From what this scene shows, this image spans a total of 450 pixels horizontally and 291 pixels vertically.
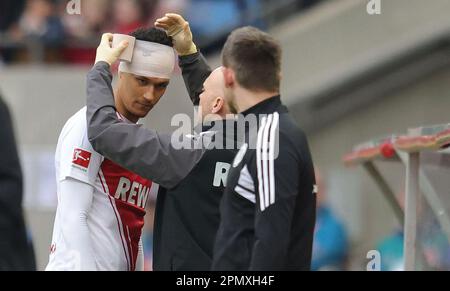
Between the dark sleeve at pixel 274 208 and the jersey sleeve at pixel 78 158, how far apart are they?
104cm

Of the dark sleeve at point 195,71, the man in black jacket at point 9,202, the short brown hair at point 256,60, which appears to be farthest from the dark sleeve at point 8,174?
the dark sleeve at point 195,71

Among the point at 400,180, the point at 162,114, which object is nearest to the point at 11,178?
the point at 400,180

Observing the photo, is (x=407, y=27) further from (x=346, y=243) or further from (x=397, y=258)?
(x=397, y=258)

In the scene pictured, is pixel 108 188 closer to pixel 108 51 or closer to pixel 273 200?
pixel 108 51

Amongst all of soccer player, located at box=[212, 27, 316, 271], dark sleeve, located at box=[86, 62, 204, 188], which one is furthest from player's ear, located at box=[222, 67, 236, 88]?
dark sleeve, located at box=[86, 62, 204, 188]

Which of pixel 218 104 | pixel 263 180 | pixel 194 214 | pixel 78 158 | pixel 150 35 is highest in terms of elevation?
pixel 150 35

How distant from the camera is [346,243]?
38.0ft

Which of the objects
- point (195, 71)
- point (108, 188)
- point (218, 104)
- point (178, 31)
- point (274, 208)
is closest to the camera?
point (274, 208)

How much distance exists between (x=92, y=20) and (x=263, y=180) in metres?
7.73

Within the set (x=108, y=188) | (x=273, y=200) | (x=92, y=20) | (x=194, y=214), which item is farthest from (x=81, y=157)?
(x=92, y=20)

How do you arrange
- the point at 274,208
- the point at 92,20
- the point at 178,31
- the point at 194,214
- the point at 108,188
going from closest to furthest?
the point at 274,208, the point at 194,214, the point at 108,188, the point at 178,31, the point at 92,20

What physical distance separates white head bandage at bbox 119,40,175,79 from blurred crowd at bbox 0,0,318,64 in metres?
5.87

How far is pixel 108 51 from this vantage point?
5.90 m

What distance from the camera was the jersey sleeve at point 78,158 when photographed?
229 inches
